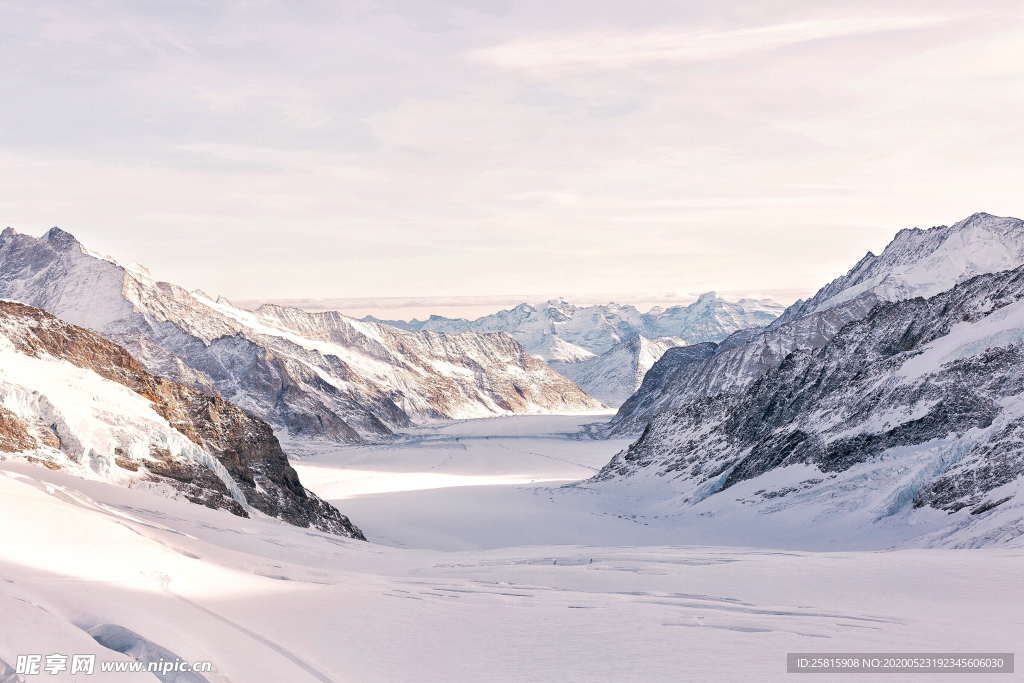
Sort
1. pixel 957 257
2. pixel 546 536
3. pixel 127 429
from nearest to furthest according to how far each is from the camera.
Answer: pixel 127 429 → pixel 546 536 → pixel 957 257

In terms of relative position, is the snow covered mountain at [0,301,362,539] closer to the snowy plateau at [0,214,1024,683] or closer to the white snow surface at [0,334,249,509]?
the white snow surface at [0,334,249,509]

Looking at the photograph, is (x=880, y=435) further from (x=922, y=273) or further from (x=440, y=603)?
(x=922, y=273)

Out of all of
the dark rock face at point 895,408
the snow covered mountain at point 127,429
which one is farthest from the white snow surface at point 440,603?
the dark rock face at point 895,408

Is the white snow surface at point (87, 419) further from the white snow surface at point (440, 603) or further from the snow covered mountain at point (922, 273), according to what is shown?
the snow covered mountain at point (922, 273)

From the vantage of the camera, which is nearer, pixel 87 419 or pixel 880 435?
pixel 87 419

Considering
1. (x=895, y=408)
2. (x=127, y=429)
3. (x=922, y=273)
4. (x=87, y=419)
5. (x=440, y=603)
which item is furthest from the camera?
(x=922, y=273)

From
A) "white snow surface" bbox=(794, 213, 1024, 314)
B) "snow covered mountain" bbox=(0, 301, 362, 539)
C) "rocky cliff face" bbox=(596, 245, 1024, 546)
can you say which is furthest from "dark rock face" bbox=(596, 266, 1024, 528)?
"white snow surface" bbox=(794, 213, 1024, 314)

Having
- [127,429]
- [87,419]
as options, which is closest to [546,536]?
[127,429]
